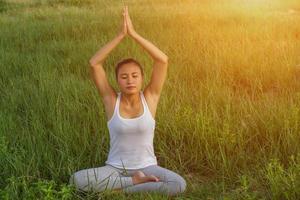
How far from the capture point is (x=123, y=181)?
11.7 feet

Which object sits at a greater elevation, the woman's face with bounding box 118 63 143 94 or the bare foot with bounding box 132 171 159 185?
the woman's face with bounding box 118 63 143 94

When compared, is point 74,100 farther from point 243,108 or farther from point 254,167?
point 254,167

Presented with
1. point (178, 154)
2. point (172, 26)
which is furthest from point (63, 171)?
point (172, 26)

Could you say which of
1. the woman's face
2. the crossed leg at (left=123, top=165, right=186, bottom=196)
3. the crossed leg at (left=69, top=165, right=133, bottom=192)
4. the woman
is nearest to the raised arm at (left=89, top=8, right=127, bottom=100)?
the woman

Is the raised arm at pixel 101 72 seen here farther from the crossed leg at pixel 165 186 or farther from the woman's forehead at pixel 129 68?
the crossed leg at pixel 165 186

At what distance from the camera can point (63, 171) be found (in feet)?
12.6

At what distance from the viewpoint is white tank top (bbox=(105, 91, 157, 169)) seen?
3592 millimetres

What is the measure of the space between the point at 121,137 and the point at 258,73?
281 centimetres

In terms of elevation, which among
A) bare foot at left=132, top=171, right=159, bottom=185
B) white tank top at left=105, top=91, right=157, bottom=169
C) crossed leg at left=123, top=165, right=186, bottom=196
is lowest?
crossed leg at left=123, top=165, right=186, bottom=196

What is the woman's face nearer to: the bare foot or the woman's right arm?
the woman's right arm

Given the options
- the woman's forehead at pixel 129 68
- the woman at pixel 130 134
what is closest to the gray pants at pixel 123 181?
the woman at pixel 130 134

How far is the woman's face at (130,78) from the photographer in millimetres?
3561

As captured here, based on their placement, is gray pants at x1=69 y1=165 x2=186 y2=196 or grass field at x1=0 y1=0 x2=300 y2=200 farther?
grass field at x1=0 y1=0 x2=300 y2=200

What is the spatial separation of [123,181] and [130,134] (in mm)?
284
